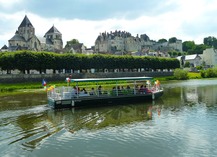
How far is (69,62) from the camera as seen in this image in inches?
3438

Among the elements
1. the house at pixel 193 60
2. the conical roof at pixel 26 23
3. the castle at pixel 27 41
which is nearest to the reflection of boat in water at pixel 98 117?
the castle at pixel 27 41

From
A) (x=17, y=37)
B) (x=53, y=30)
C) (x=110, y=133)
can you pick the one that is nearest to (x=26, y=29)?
(x=17, y=37)

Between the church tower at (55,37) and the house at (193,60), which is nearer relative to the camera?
the church tower at (55,37)

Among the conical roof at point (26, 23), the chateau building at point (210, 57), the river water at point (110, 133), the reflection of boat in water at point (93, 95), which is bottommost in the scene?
the river water at point (110, 133)

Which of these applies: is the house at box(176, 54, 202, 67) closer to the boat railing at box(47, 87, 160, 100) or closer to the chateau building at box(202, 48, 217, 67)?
the chateau building at box(202, 48, 217, 67)

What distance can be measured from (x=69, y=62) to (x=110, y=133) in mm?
69659

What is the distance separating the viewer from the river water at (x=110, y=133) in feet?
51.7

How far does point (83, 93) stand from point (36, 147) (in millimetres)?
16309

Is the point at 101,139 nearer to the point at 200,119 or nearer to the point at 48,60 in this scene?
the point at 200,119

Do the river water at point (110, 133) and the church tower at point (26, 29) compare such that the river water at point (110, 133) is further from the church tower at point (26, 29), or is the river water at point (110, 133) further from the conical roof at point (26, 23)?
the conical roof at point (26, 23)

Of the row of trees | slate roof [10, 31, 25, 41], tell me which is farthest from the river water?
slate roof [10, 31, 25, 41]

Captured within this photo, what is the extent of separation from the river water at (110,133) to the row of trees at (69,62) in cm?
5105

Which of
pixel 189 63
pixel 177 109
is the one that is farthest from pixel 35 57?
pixel 189 63

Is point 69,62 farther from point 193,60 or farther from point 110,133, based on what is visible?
point 193,60
